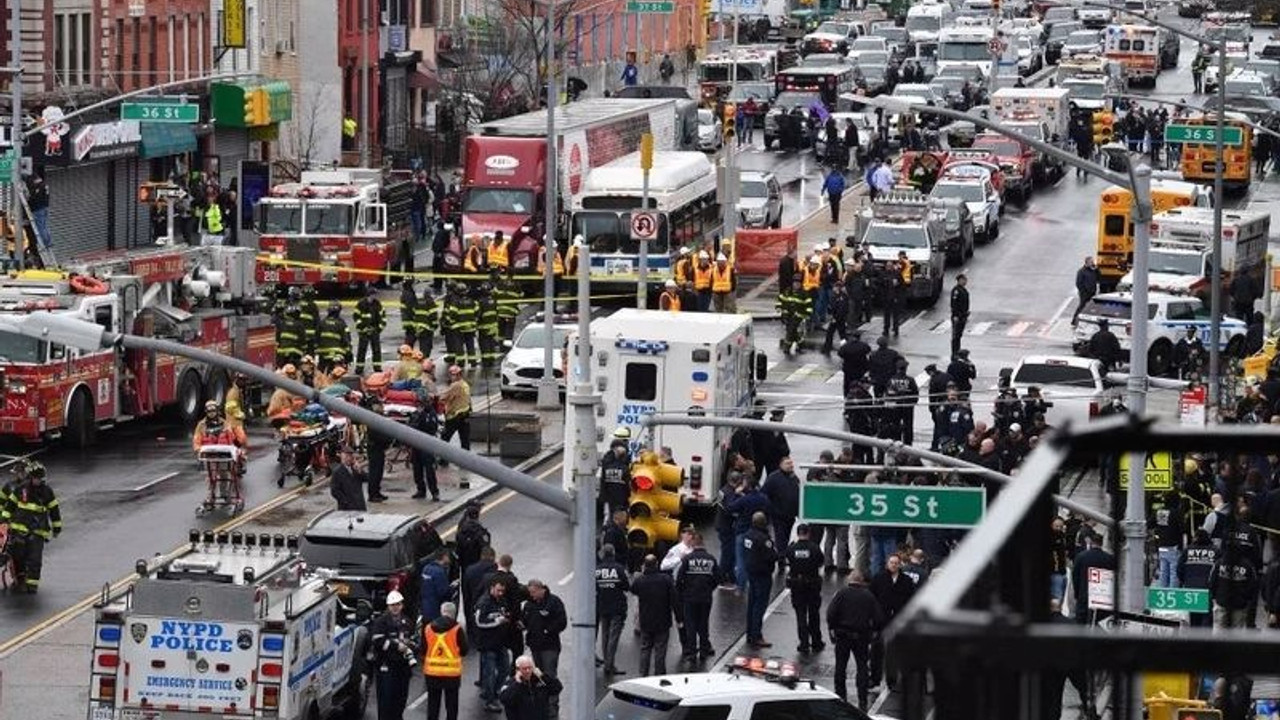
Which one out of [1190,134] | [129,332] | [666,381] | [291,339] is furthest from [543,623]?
[1190,134]

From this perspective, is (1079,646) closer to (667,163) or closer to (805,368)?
(805,368)

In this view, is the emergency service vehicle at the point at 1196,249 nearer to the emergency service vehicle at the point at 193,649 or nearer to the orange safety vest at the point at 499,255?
the orange safety vest at the point at 499,255

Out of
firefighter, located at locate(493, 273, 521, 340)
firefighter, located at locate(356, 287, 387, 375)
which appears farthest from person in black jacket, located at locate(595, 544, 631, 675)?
firefighter, located at locate(493, 273, 521, 340)

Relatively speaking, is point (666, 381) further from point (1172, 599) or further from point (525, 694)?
point (1172, 599)

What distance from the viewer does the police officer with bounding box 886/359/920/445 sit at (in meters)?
39.2

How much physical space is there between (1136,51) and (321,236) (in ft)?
170

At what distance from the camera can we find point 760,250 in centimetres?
5872

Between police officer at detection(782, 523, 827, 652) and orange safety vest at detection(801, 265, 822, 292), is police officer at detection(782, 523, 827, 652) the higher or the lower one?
the lower one

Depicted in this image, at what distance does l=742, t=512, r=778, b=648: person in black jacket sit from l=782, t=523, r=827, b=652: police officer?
23 centimetres

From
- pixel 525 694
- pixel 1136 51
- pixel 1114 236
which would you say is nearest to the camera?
pixel 525 694

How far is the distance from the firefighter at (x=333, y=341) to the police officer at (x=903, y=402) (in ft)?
27.2

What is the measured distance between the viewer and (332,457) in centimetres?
3784

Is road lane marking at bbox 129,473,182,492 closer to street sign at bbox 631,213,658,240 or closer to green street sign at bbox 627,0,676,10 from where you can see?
street sign at bbox 631,213,658,240

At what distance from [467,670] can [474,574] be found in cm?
103
